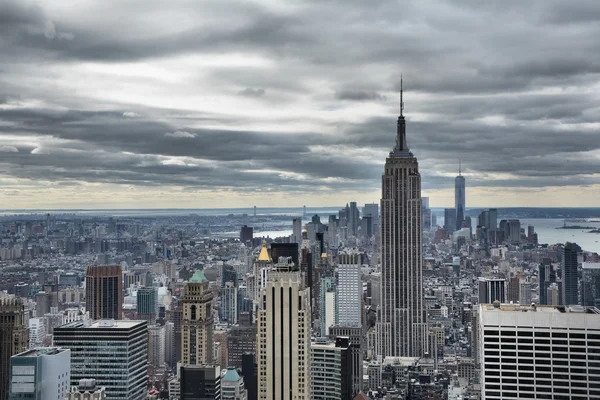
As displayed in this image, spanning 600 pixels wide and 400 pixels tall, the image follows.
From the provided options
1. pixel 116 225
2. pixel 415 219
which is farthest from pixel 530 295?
pixel 415 219

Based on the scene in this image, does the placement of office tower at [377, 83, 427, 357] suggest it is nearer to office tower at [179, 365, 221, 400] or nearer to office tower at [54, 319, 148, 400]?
office tower at [179, 365, 221, 400]

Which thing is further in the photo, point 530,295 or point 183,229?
point 530,295

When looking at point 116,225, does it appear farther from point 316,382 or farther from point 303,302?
point 316,382

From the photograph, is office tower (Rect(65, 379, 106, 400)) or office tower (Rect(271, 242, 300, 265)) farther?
office tower (Rect(271, 242, 300, 265))

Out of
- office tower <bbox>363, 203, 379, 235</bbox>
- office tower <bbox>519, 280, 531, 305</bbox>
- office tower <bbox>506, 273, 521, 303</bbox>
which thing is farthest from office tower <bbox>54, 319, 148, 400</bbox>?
office tower <bbox>363, 203, 379, 235</bbox>

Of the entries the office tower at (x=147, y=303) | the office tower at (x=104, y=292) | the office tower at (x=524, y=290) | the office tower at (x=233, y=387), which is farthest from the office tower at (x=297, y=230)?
the office tower at (x=524, y=290)

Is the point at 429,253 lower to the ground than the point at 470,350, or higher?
higher

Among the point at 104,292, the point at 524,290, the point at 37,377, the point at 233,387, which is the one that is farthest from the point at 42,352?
the point at 524,290
